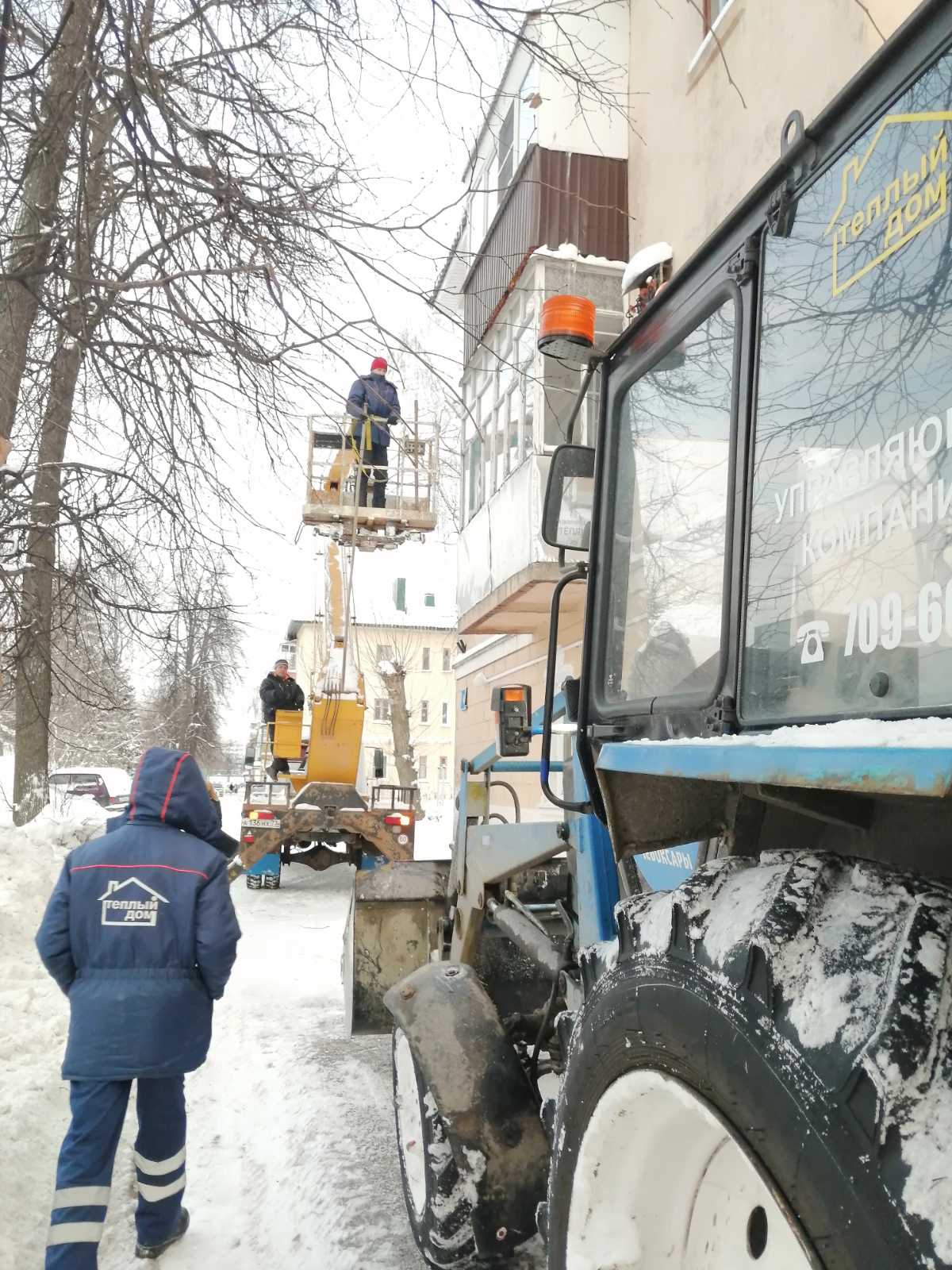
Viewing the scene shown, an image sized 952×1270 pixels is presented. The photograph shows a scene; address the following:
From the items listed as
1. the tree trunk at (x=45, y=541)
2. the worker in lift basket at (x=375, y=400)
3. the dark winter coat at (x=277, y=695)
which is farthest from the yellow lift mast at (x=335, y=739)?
the worker in lift basket at (x=375, y=400)

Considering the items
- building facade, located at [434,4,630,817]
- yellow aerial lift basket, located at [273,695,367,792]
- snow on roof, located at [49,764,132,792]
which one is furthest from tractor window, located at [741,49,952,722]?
snow on roof, located at [49,764,132,792]

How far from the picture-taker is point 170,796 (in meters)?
3.33

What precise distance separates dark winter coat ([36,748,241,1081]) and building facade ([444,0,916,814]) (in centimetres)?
431

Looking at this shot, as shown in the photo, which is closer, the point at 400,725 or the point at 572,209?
the point at 572,209

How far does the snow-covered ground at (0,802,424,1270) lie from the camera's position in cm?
318

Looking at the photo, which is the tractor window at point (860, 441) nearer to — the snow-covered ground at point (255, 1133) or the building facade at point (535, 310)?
the snow-covered ground at point (255, 1133)

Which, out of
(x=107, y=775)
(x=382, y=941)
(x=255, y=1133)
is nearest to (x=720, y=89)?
(x=382, y=941)

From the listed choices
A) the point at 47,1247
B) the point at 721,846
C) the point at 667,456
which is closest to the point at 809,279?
the point at 667,456

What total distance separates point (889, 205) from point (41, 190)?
12.6 feet

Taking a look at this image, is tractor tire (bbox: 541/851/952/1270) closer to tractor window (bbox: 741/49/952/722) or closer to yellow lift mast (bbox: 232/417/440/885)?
tractor window (bbox: 741/49/952/722)

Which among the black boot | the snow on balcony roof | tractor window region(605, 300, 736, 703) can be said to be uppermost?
the snow on balcony roof

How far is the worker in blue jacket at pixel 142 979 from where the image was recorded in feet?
9.82

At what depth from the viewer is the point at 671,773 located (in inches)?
63.9

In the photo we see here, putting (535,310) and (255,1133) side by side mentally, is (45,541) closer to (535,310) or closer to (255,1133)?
(255,1133)
